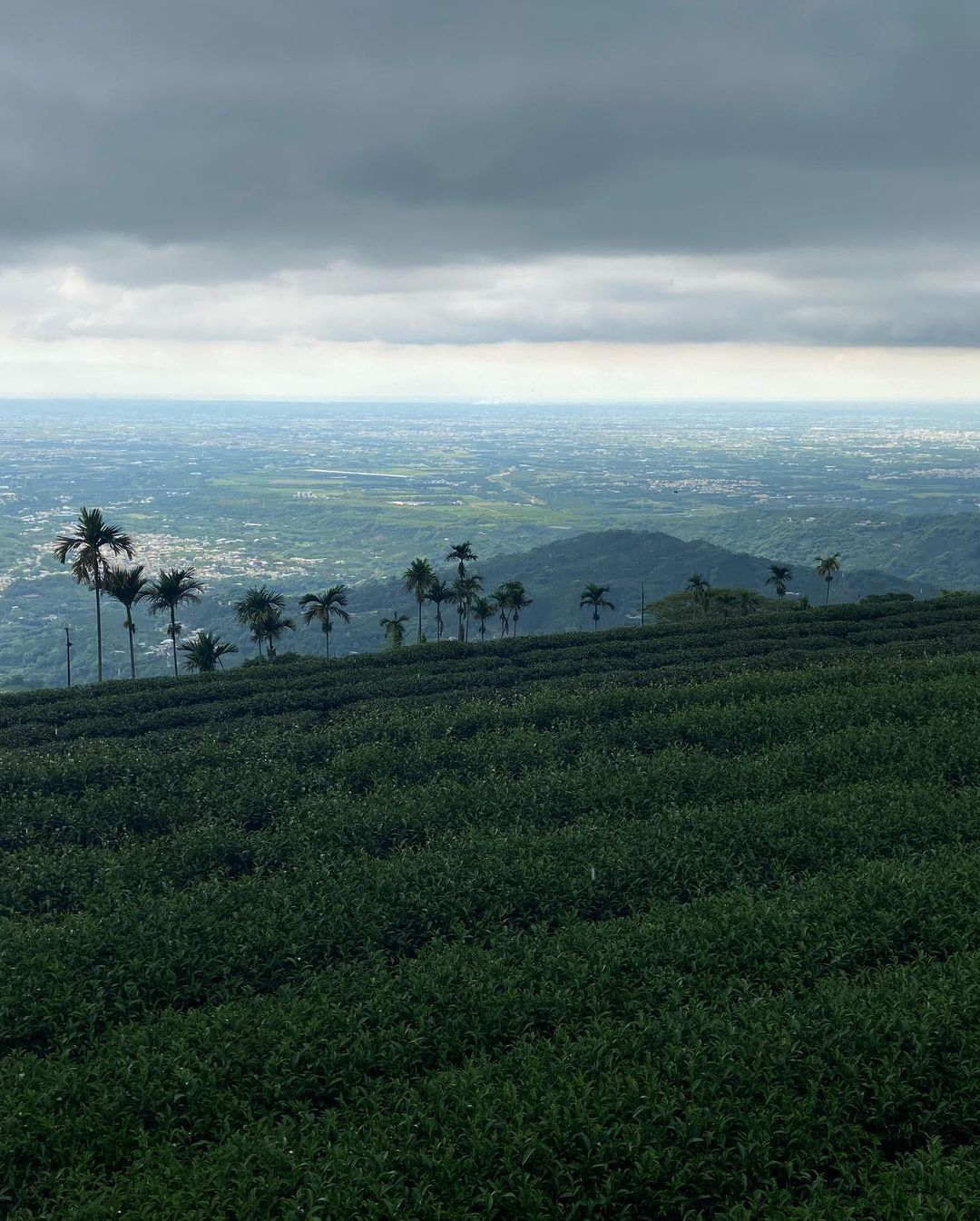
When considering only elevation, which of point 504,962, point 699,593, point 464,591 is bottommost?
point 504,962

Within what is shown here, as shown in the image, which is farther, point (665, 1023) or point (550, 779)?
point (550, 779)

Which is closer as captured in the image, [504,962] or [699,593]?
[504,962]

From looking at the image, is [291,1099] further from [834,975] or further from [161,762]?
[161,762]

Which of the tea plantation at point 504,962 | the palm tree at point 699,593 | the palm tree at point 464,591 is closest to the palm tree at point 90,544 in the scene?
the tea plantation at point 504,962

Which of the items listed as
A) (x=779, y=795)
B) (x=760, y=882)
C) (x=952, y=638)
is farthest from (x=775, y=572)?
(x=760, y=882)

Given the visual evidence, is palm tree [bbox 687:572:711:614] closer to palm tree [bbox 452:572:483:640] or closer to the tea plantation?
palm tree [bbox 452:572:483:640]

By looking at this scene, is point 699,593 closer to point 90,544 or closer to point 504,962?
point 90,544

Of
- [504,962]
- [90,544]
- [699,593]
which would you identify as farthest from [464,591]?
[504,962]

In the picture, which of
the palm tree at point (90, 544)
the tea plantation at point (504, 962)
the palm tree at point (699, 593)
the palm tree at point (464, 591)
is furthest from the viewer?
the palm tree at point (699, 593)

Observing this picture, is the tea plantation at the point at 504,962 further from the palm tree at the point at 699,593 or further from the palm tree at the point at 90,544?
the palm tree at the point at 699,593
